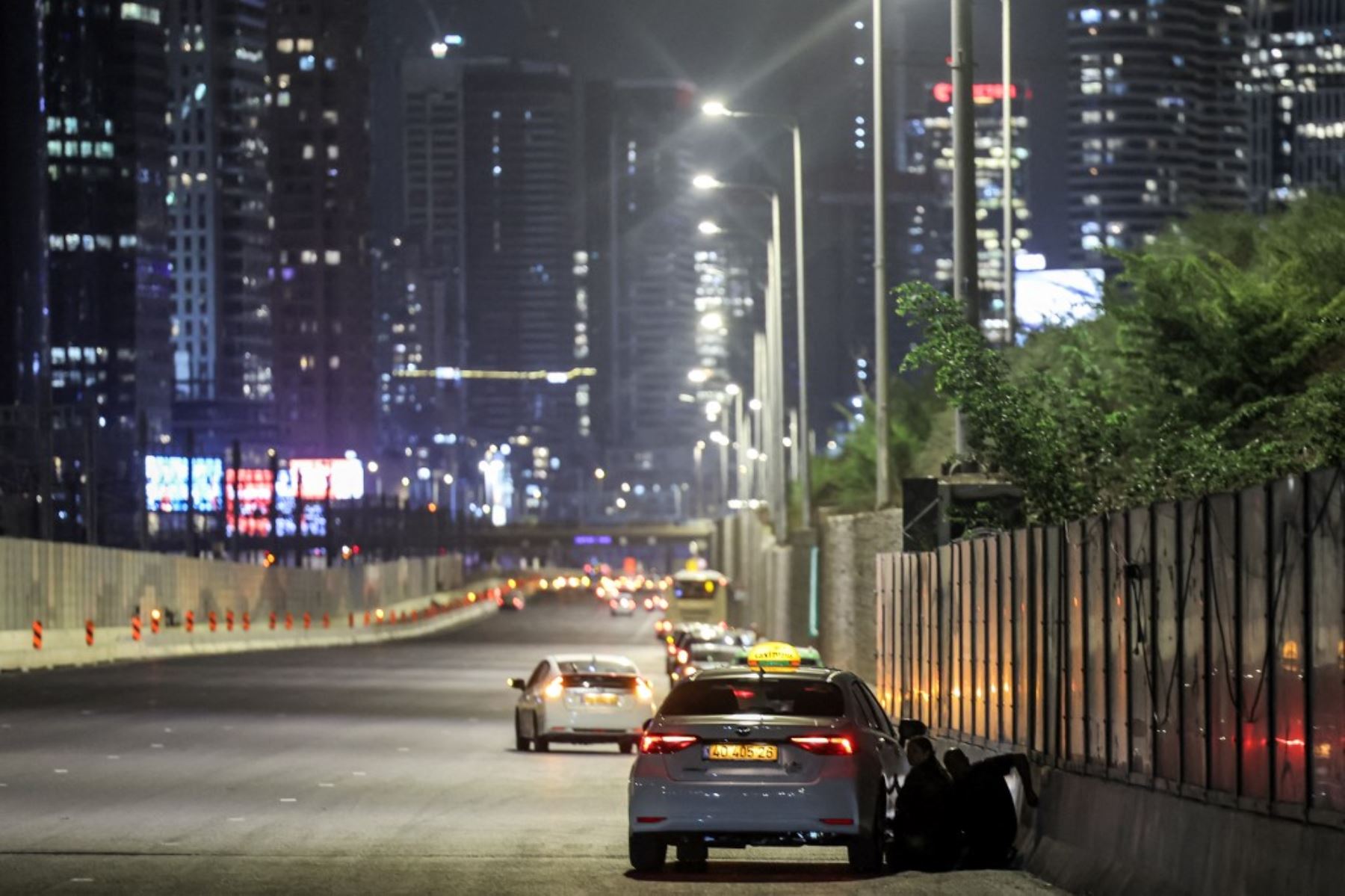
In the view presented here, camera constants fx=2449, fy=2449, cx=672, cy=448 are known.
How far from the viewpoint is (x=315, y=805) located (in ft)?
76.6

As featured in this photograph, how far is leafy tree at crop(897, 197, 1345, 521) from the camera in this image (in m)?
24.6

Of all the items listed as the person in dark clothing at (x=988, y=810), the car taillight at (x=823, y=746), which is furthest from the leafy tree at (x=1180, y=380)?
the car taillight at (x=823, y=746)

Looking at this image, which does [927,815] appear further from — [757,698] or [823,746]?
[757,698]

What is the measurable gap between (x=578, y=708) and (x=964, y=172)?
12527 millimetres

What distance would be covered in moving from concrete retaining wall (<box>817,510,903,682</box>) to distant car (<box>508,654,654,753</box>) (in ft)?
12.7

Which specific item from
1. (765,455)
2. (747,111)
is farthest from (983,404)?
(765,455)

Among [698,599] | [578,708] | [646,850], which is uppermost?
[646,850]

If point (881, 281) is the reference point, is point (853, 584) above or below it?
below

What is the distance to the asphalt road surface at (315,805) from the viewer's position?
1658cm

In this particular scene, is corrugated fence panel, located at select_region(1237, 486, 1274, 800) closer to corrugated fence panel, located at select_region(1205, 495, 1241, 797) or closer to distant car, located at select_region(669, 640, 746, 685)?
Answer: corrugated fence panel, located at select_region(1205, 495, 1241, 797)

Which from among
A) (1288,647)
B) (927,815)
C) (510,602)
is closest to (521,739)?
(927,815)

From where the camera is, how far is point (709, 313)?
106m

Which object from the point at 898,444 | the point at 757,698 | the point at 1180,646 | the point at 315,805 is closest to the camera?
the point at 1180,646

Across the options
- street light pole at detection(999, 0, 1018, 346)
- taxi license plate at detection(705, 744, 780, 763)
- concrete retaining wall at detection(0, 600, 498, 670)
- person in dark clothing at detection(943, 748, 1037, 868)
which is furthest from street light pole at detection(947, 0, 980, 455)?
concrete retaining wall at detection(0, 600, 498, 670)
